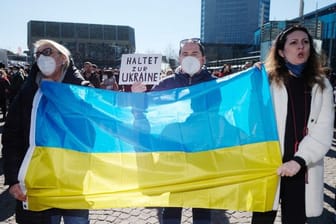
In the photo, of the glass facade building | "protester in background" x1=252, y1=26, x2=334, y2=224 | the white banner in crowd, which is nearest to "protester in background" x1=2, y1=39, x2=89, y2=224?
the white banner in crowd

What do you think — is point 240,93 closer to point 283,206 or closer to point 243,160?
point 243,160

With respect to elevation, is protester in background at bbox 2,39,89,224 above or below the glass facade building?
below

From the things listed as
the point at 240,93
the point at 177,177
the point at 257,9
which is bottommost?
the point at 177,177

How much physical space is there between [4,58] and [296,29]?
3296 centimetres

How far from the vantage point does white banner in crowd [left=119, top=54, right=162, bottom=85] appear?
3521 millimetres

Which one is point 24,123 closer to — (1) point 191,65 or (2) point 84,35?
(1) point 191,65

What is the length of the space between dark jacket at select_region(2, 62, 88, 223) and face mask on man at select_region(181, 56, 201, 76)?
1.26 meters

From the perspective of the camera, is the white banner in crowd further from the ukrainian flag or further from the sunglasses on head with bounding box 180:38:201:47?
the ukrainian flag

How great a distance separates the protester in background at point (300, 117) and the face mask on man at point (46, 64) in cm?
163

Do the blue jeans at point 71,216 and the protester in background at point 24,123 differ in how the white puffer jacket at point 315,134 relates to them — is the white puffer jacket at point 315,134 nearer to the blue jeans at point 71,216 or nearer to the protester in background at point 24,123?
the blue jeans at point 71,216

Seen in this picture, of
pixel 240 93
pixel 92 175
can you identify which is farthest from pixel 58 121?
pixel 240 93

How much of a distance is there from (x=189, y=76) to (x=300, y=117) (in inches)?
41.0

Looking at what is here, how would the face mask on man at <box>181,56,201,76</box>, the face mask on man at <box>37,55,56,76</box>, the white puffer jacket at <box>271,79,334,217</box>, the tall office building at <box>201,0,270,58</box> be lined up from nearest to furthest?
1. the white puffer jacket at <box>271,79,334,217</box>
2. the face mask on man at <box>37,55,56,76</box>
3. the face mask on man at <box>181,56,201,76</box>
4. the tall office building at <box>201,0,270,58</box>

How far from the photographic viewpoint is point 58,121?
259cm
